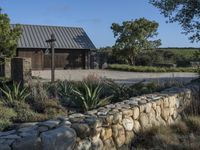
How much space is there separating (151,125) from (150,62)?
136 feet

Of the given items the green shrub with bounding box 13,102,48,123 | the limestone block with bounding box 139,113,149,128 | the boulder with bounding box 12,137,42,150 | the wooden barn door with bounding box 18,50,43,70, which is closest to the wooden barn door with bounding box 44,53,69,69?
the wooden barn door with bounding box 18,50,43,70

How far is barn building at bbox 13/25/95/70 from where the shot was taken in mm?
44531

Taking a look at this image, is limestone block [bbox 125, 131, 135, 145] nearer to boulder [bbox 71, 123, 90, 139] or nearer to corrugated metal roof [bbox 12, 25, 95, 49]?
boulder [bbox 71, 123, 90, 139]

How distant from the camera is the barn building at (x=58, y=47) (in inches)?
1753

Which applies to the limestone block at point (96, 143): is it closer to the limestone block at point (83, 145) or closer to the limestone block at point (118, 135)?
the limestone block at point (83, 145)

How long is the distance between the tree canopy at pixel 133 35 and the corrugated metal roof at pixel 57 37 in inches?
131

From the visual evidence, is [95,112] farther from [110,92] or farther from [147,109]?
[110,92]

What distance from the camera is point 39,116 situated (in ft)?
31.0

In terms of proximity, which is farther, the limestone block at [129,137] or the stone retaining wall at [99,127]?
the limestone block at [129,137]

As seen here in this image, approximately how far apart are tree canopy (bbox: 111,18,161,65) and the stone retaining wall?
36.8 m

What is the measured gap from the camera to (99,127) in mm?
7117

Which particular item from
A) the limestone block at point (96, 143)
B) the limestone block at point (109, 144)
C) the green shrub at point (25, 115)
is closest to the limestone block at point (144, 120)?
the limestone block at point (109, 144)

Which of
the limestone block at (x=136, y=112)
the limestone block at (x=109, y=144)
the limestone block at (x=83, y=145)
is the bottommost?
the limestone block at (x=109, y=144)

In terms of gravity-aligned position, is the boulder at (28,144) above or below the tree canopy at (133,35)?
below
